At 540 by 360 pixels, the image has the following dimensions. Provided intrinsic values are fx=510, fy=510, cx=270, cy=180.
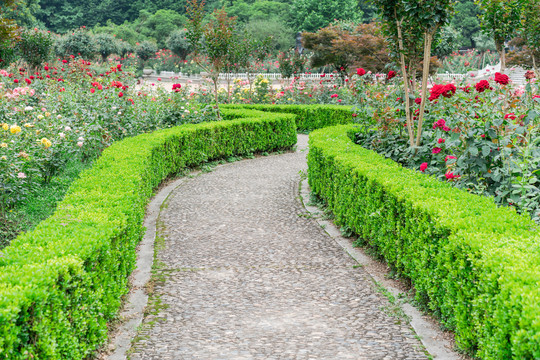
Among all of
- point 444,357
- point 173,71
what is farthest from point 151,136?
point 173,71

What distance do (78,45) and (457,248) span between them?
34.5m

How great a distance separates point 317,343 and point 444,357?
855 millimetres

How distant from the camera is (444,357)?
3393mm

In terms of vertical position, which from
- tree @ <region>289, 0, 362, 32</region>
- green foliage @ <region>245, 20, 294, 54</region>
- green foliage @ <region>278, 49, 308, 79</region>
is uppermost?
tree @ <region>289, 0, 362, 32</region>

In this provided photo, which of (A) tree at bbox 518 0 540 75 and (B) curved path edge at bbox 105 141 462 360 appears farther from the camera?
(A) tree at bbox 518 0 540 75

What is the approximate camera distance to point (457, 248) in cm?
331

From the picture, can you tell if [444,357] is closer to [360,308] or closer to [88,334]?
[360,308]

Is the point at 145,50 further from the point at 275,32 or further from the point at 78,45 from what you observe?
the point at 78,45

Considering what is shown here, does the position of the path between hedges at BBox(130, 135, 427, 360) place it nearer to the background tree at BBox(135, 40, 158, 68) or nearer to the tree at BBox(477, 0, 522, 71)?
the tree at BBox(477, 0, 522, 71)

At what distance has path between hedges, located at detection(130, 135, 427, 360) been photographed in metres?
3.57

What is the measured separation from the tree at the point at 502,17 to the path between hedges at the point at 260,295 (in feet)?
17.5

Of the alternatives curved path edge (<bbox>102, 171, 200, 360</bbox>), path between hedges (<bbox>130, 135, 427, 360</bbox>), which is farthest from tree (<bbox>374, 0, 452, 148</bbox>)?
curved path edge (<bbox>102, 171, 200, 360</bbox>)

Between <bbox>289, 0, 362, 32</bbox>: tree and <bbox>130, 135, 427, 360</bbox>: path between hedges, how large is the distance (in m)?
47.0

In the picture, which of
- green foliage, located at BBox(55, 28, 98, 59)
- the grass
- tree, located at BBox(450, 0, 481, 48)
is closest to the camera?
the grass
